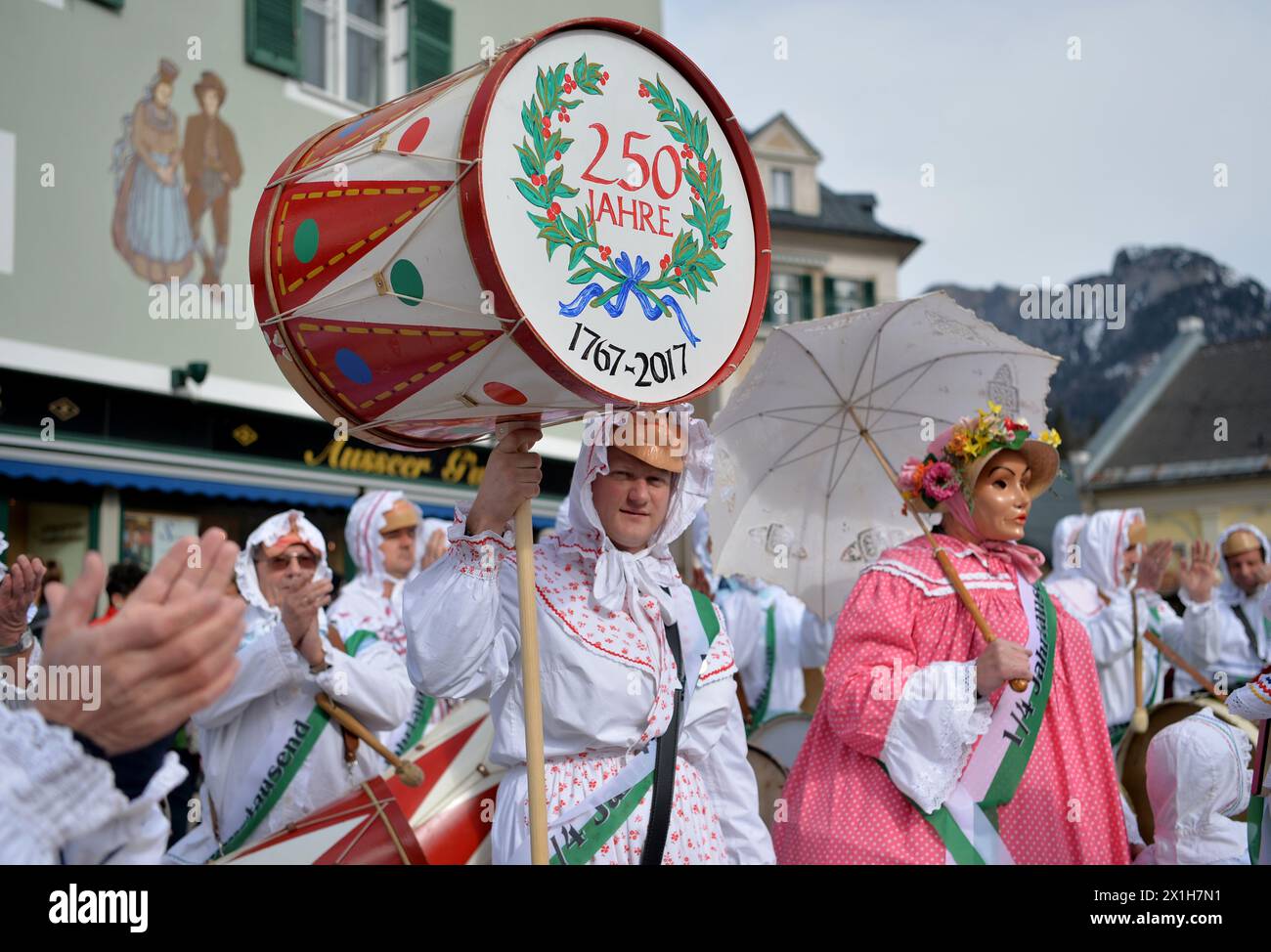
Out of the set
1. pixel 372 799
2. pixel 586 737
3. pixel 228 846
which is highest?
pixel 586 737

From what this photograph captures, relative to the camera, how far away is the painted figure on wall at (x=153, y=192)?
35.0 feet

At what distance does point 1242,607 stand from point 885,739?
19.3 ft

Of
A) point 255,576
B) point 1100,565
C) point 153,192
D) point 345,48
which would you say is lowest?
point 1100,565

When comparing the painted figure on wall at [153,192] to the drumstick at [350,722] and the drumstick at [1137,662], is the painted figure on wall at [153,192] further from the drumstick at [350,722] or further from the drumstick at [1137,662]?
the drumstick at [1137,662]

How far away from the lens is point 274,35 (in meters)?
12.1

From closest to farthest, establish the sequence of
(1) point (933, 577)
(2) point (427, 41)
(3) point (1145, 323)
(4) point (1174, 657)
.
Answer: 1. (1) point (933, 577)
2. (4) point (1174, 657)
3. (2) point (427, 41)
4. (3) point (1145, 323)

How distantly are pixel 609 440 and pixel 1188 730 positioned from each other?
7.08 ft

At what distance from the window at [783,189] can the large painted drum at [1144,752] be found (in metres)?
25.8

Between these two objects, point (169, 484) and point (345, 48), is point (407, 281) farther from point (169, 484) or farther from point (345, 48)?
point (345, 48)

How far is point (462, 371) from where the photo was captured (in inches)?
96.5

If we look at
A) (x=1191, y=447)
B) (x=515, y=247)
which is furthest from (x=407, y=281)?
(x=1191, y=447)

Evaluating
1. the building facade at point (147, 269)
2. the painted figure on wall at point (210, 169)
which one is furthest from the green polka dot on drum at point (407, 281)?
the painted figure on wall at point (210, 169)
